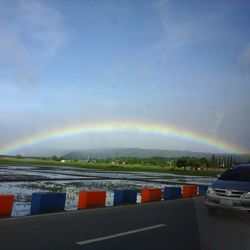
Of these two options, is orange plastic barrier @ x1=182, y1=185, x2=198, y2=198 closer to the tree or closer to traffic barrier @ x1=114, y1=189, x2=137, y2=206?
traffic barrier @ x1=114, y1=189, x2=137, y2=206

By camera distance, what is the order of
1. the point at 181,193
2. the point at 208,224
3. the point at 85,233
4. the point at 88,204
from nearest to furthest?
1. the point at 85,233
2. the point at 208,224
3. the point at 88,204
4. the point at 181,193

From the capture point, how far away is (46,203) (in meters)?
13.4

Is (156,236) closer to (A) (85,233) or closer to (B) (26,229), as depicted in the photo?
(A) (85,233)

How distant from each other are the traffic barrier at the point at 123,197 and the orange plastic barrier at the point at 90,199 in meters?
1.03

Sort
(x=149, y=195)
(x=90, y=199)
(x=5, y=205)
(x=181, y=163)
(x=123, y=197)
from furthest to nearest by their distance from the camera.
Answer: (x=181, y=163) → (x=149, y=195) → (x=123, y=197) → (x=90, y=199) → (x=5, y=205)

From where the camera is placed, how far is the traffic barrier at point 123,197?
54.7ft

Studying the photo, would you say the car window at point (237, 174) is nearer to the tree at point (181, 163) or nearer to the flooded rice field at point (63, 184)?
the flooded rice field at point (63, 184)

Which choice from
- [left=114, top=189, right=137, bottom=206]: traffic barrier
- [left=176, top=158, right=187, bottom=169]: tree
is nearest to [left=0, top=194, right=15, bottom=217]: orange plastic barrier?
[left=114, top=189, right=137, bottom=206]: traffic barrier

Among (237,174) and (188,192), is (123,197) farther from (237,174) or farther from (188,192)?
(188,192)

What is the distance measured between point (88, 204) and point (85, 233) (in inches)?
214

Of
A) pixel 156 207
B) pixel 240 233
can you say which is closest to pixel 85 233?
pixel 240 233

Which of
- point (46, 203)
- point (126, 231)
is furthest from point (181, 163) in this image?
point (126, 231)

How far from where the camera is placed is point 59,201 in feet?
45.8

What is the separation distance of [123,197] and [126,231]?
6.68 metres
